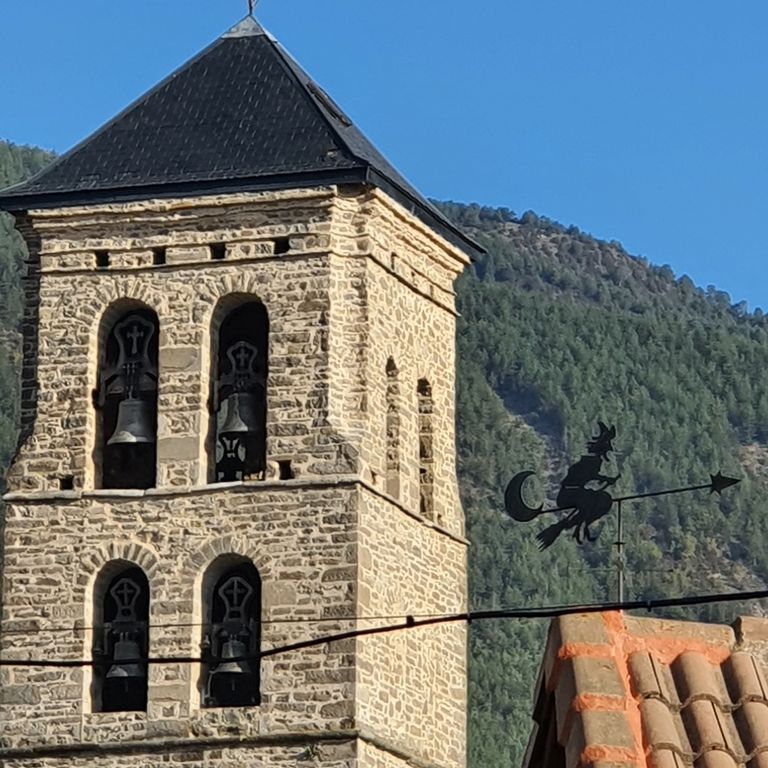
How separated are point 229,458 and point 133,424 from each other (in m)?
1.00

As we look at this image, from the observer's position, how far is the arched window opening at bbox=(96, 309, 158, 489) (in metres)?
32.8

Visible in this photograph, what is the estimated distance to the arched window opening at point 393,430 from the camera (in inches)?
1293

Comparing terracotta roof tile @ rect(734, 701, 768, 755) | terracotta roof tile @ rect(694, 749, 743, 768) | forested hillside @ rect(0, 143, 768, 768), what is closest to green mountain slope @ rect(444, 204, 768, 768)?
forested hillside @ rect(0, 143, 768, 768)

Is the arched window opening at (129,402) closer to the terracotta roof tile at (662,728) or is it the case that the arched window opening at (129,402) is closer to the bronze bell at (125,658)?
the bronze bell at (125,658)

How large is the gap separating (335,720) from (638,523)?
80751mm

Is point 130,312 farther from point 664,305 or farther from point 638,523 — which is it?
point 664,305

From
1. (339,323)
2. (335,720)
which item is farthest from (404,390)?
(335,720)

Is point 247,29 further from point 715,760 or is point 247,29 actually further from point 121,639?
point 715,760

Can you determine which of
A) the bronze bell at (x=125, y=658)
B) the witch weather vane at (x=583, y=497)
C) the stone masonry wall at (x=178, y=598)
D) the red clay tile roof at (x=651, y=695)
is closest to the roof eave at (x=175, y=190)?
the stone masonry wall at (x=178, y=598)

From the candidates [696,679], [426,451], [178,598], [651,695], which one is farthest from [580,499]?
[426,451]

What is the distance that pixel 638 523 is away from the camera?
111438 mm

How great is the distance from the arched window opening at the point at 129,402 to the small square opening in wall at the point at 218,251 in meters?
0.85

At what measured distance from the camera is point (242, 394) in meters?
32.8

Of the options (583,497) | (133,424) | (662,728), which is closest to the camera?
(662,728)
